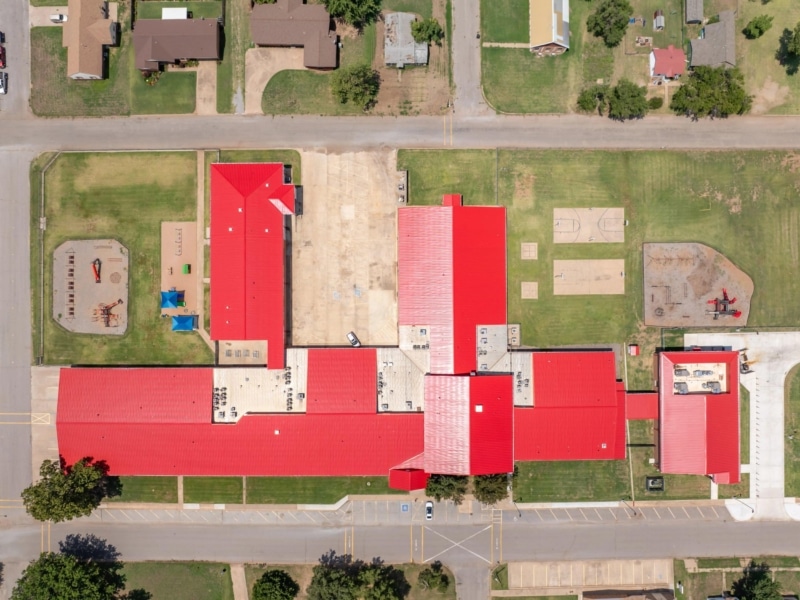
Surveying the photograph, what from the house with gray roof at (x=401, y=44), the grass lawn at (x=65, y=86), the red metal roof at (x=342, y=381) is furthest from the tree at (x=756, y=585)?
the grass lawn at (x=65, y=86)

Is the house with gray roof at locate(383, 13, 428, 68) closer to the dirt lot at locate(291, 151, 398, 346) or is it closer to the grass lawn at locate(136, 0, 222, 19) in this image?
the dirt lot at locate(291, 151, 398, 346)

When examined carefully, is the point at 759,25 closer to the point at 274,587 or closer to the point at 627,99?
the point at 627,99

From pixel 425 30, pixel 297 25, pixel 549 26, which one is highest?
pixel 297 25

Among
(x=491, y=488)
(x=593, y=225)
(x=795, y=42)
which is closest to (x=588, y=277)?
(x=593, y=225)

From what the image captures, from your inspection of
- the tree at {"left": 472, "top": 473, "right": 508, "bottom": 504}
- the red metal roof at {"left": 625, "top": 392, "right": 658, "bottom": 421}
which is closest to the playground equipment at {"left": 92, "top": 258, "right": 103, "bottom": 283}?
the tree at {"left": 472, "top": 473, "right": 508, "bottom": 504}

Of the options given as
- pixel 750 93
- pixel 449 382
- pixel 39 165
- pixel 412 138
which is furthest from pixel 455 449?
pixel 39 165
